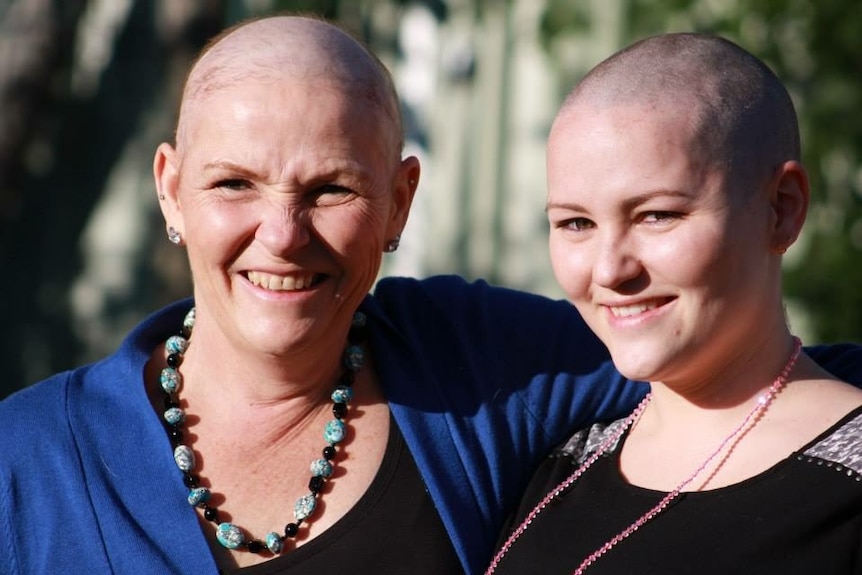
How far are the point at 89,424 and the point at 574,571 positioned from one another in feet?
3.32

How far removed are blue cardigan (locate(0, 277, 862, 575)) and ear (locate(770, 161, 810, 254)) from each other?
1.28ft

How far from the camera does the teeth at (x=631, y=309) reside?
7.71 feet

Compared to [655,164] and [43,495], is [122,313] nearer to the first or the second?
[43,495]

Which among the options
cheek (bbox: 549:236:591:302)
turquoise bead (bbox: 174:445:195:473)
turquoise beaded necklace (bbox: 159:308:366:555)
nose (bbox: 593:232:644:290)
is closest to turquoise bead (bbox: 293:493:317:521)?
turquoise beaded necklace (bbox: 159:308:366:555)

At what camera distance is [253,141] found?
262 cm

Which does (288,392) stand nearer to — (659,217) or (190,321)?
(190,321)

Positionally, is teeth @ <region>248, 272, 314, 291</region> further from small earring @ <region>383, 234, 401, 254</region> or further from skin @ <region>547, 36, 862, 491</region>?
skin @ <region>547, 36, 862, 491</region>

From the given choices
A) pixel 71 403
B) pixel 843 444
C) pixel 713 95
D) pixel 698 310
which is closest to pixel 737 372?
pixel 698 310

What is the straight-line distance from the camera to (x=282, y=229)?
263 centimetres

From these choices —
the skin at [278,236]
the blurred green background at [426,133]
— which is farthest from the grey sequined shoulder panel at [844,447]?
the blurred green background at [426,133]

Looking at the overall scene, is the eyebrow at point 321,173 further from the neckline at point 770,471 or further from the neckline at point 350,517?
the neckline at point 770,471

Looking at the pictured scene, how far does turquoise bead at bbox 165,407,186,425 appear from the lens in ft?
9.28

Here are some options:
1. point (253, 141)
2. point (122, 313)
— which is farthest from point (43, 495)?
point (122, 313)

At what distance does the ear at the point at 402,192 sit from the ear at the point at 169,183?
1.43 feet
